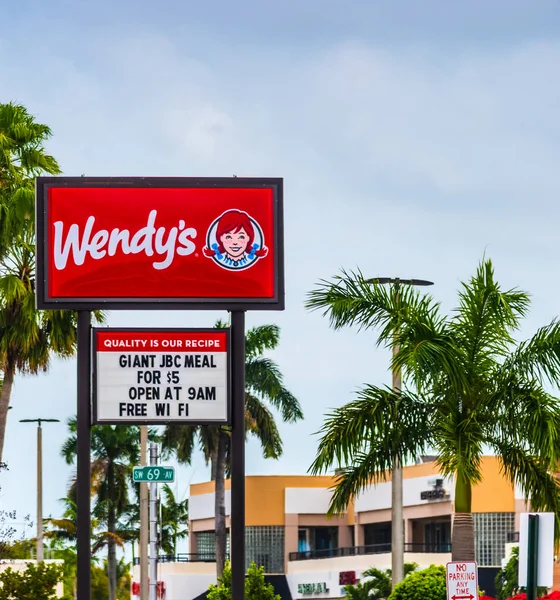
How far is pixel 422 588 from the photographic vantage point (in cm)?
2983

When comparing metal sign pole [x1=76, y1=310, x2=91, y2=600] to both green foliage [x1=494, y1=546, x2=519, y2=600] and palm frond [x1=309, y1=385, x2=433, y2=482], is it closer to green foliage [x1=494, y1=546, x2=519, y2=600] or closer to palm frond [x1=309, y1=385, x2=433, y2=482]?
palm frond [x1=309, y1=385, x2=433, y2=482]

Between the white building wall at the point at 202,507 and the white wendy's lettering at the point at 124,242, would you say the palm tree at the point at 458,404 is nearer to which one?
the white wendy's lettering at the point at 124,242

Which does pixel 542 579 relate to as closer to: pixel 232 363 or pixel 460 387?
pixel 232 363

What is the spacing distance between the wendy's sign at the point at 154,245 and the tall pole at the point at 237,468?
649 mm

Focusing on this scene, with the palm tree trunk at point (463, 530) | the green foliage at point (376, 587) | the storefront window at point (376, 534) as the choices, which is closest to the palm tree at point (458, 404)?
the palm tree trunk at point (463, 530)

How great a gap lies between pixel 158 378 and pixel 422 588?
1455cm

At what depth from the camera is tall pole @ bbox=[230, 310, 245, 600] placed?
16859 millimetres

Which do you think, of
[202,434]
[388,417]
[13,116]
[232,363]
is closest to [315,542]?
[202,434]

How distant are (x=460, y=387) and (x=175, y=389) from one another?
855cm

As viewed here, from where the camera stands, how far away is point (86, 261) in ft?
56.9

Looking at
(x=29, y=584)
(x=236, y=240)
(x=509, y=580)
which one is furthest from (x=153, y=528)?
(x=236, y=240)

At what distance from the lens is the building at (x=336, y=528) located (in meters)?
57.7

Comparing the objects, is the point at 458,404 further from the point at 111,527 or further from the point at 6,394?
the point at 111,527

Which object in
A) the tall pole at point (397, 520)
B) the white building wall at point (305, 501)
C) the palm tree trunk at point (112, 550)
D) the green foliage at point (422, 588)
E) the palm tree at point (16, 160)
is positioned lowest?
the palm tree trunk at point (112, 550)
